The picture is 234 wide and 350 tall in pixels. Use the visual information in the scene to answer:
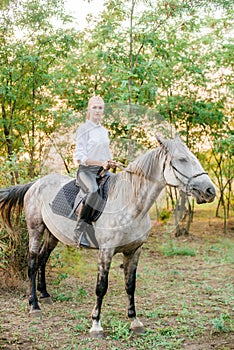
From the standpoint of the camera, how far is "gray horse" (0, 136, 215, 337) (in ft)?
11.9

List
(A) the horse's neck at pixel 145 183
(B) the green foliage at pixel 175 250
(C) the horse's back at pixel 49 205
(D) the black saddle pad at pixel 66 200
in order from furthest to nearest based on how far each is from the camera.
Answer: (B) the green foliage at pixel 175 250 → (C) the horse's back at pixel 49 205 → (D) the black saddle pad at pixel 66 200 → (A) the horse's neck at pixel 145 183

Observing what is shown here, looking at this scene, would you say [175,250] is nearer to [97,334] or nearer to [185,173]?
[97,334]

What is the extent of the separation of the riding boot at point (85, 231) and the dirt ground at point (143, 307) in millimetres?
847

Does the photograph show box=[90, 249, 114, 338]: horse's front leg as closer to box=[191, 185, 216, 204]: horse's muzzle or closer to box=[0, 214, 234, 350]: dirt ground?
box=[0, 214, 234, 350]: dirt ground

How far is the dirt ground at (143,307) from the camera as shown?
402 centimetres

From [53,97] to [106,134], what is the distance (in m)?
4.79

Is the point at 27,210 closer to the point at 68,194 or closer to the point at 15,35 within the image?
the point at 68,194

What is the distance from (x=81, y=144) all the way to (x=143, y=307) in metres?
2.22

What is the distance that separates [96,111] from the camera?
158 inches

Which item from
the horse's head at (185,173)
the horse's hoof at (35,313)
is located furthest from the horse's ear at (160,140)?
the horse's hoof at (35,313)

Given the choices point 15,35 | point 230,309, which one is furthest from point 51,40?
point 230,309

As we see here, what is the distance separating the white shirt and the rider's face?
0.16 ft

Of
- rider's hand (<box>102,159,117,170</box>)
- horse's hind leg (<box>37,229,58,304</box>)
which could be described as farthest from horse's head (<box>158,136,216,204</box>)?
horse's hind leg (<box>37,229,58,304</box>)

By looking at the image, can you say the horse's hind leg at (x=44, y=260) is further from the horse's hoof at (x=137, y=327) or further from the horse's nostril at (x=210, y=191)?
the horse's nostril at (x=210, y=191)
